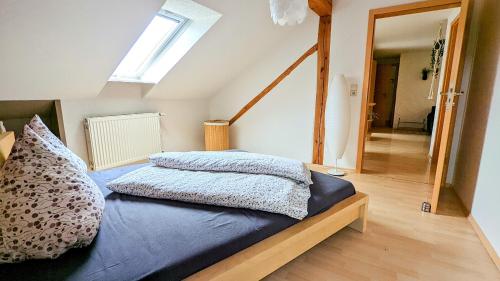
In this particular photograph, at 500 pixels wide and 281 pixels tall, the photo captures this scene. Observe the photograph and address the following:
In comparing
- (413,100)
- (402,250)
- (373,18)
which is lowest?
(402,250)

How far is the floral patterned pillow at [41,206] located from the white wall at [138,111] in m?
1.77

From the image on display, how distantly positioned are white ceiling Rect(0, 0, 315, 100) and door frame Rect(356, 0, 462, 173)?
1021 millimetres

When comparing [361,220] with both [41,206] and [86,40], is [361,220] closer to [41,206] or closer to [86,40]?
[41,206]

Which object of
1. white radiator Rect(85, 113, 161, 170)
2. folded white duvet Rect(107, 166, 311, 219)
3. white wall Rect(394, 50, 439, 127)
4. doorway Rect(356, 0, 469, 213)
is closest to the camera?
folded white duvet Rect(107, 166, 311, 219)

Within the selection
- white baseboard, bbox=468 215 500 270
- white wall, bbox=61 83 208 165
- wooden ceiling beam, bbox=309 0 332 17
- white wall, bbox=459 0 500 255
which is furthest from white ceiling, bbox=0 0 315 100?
white baseboard, bbox=468 215 500 270

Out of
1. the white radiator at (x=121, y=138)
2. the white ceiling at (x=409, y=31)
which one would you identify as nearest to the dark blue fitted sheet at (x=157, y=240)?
the white radiator at (x=121, y=138)

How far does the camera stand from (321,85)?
304cm

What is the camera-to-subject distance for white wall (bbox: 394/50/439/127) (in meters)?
6.36

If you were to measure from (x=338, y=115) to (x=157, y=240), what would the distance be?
2306 millimetres

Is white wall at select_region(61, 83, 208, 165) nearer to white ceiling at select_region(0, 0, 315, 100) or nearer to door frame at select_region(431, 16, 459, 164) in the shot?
white ceiling at select_region(0, 0, 315, 100)

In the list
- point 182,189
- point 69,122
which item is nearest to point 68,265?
point 182,189

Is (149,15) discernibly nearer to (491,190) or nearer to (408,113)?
(491,190)

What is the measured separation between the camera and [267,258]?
1087 millimetres

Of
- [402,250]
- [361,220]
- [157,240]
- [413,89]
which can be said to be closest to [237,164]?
[157,240]
